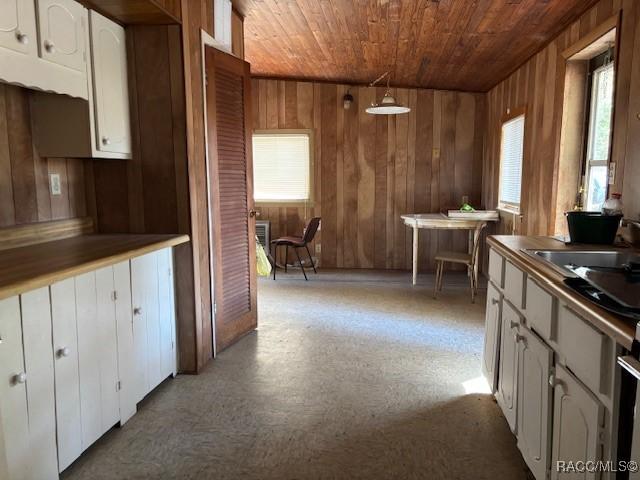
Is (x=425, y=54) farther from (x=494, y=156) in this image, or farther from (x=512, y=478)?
(x=512, y=478)

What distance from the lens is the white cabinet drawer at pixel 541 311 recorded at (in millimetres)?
1573

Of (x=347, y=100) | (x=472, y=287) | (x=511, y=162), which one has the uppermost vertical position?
(x=347, y=100)

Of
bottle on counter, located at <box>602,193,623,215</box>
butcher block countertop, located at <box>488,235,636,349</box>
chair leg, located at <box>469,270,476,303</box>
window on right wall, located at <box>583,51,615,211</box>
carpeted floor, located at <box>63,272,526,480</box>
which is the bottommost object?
carpeted floor, located at <box>63,272,526,480</box>

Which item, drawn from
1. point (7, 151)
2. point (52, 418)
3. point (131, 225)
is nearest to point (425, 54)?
point (131, 225)

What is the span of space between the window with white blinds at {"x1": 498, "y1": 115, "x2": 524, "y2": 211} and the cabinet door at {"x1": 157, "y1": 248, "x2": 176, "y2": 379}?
3.27m

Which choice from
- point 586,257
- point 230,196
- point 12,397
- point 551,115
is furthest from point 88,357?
point 551,115

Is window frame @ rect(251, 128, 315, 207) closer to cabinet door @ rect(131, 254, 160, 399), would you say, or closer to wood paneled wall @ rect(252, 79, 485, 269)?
wood paneled wall @ rect(252, 79, 485, 269)

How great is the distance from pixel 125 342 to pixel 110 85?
55.3 inches

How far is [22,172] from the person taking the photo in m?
2.37

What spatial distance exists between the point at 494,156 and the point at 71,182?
4.43 m

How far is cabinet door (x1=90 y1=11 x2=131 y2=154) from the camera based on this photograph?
2459 millimetres

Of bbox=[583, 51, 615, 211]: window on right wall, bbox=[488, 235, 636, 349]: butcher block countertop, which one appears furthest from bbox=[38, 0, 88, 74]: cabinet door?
bbox=[583, 51, 615, 211]: window on right wall

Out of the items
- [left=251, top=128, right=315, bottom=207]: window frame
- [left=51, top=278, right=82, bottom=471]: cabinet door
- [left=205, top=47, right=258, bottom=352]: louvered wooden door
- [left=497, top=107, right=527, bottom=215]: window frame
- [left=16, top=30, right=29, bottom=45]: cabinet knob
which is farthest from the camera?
[left=251, top=128, right=315, bottom=207]: window frame

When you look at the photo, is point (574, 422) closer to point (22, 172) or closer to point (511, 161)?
point (22, 172)
